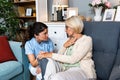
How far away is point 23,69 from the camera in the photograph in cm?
254

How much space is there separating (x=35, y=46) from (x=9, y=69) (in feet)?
1.44

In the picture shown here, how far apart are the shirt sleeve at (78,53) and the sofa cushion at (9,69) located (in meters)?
0.71

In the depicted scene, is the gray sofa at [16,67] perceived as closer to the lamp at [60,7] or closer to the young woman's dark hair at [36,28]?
the young woman's dark hair at [36,28]

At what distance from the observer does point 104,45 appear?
2.09 m

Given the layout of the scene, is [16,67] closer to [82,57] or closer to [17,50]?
[17,50]

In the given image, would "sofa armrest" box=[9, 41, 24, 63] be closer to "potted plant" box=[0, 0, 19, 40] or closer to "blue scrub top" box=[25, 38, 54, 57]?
"blue scrub top" box=[25, 38, 54, 57]

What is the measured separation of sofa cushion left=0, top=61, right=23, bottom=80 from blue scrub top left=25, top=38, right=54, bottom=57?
342 millimetres

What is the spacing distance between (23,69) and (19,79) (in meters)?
0.14

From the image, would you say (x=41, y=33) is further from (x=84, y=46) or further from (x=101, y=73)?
(x=101, y=73)

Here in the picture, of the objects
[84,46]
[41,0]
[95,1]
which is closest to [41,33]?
[84,46]

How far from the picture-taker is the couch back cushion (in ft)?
6.65

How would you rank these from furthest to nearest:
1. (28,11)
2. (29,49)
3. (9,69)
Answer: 1. (28,11)
2. (9,69)
3. (29,49)

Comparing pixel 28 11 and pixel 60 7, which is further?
pixel 28 11

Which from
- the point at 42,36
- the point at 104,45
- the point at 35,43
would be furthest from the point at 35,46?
the point at 104,45
